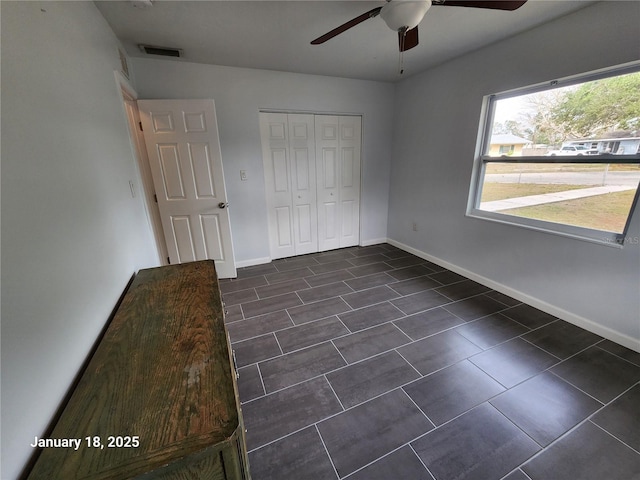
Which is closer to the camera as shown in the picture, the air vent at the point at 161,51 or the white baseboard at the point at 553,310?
the white baseboard at the point at 553,310

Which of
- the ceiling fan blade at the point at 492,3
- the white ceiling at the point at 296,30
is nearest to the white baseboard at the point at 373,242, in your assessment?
the white ceiling at the point at 296,30

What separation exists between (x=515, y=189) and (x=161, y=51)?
12.0 ft

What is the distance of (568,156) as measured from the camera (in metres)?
2.05

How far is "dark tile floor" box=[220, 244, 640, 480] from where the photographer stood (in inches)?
47.8

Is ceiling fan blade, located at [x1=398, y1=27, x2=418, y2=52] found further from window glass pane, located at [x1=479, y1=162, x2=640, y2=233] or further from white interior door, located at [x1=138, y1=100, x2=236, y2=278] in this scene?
white interior door, located at [x1=138, y1=100, x2=236, y2=278]

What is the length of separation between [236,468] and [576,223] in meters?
2.84

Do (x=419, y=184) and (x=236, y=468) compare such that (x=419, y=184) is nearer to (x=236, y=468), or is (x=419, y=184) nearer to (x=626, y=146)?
(x=626, y=146)

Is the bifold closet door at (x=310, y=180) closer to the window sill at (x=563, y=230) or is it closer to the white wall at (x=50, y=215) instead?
the window sill at (x=563, y=230)

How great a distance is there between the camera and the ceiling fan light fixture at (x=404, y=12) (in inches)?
54.4

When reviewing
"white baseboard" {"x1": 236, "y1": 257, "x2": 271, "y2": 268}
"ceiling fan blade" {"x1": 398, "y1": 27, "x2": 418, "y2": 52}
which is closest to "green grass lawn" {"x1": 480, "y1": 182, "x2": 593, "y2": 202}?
"ceiling fan blade" {"x1": 398, "y1": 27, "x2": 418, "y2": 52}

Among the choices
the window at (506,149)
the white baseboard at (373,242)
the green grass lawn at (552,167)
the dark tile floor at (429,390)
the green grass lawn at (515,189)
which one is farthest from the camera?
the white baseboard at (373,242)

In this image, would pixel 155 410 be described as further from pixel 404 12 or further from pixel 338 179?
pixel 338 179

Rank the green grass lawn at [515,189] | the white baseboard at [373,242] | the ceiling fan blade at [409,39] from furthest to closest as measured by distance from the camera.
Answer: the white baseboard at [373,242], the green grass lawn at [515,189], the ceiling fan blade at [409,39]

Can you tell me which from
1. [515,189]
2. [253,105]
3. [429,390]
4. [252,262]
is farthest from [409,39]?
[252,262]
